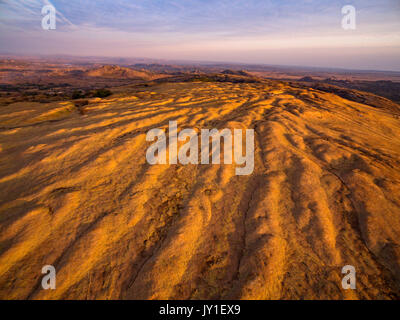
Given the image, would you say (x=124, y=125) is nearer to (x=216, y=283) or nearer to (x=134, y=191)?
(x=134, y=191)

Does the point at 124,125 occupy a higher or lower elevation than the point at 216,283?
higher

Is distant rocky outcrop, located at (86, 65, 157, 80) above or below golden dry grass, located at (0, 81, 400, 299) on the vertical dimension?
above

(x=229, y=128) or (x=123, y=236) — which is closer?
(x=123, y=236)

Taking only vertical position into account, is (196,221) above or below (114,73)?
below

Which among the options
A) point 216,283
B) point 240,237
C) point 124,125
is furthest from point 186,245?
point 124,125

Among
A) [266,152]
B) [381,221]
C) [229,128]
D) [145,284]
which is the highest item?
[229,128]

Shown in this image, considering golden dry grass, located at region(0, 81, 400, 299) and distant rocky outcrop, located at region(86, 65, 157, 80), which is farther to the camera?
distant rocky outcrop, located at region(86, 65, 157, 80)

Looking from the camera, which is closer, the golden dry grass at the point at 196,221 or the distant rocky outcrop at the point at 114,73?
the golden dry grass at the point at 196,221

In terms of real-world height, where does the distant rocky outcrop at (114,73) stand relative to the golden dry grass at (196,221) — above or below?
above

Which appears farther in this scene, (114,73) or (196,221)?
(114,73)
